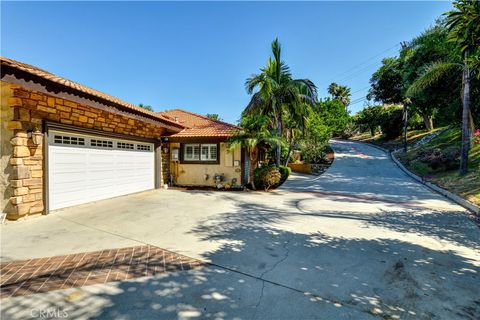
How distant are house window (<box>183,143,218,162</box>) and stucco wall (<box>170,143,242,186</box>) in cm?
37

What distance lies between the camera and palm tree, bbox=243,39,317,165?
12.5m

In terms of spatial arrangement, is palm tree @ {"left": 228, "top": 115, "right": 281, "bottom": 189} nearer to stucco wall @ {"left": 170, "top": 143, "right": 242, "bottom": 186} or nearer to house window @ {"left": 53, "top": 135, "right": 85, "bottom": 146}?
stucco wall @ {"left": 170, "top": 143, "right": 242, "bottom": 186}

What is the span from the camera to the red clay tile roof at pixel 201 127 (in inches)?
493

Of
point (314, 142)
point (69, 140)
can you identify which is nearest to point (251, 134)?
point (69, 140)

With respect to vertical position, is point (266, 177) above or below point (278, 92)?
below

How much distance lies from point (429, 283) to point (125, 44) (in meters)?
14.2

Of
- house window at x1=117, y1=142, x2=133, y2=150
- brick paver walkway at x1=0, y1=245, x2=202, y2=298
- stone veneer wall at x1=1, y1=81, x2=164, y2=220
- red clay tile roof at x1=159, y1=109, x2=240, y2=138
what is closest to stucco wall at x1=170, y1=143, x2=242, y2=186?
red clay tile roof at x1=159, y1=109, x2=240, y2=138

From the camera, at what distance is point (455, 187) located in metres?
10.9

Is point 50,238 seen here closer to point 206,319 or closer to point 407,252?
point 206,319

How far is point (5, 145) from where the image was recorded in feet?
19.3

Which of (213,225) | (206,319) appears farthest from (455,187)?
(206,319)

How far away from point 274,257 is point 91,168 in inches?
284

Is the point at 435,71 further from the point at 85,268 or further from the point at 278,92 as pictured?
the point at 85,268

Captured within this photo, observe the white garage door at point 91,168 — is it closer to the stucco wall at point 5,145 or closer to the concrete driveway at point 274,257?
the concrete driveway at point 274,257
